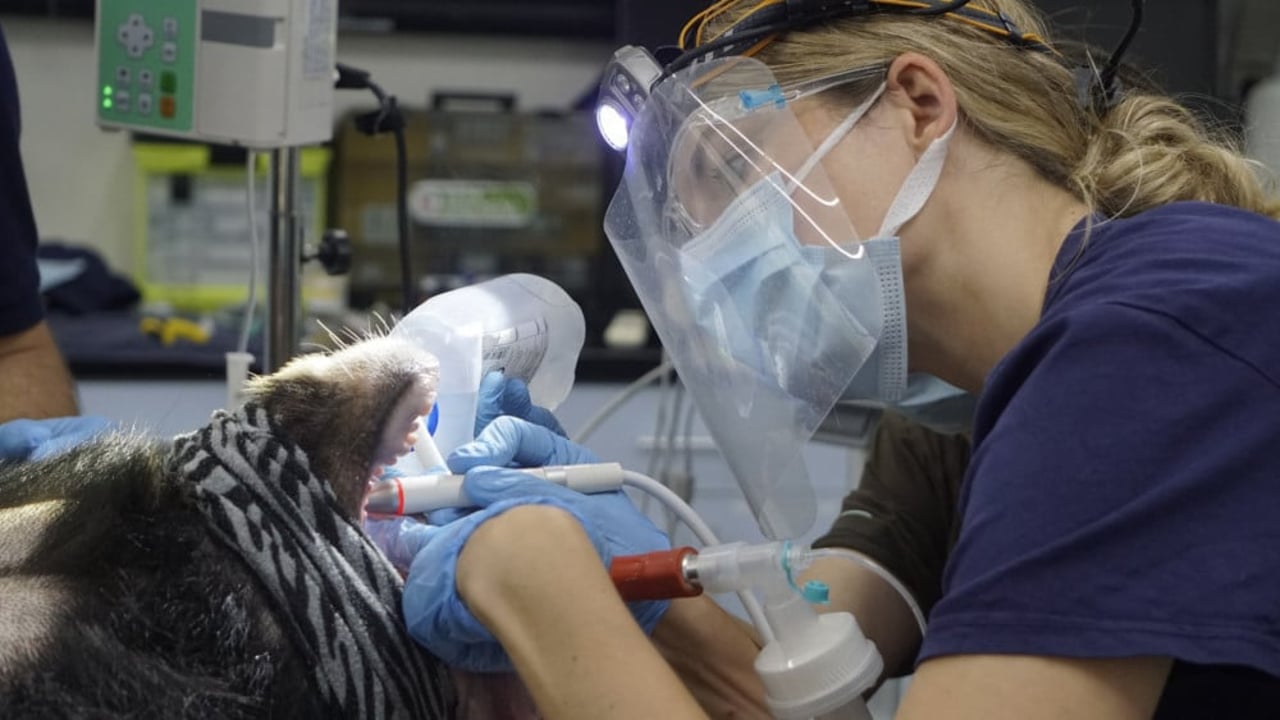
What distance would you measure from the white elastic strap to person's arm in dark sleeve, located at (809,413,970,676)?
1.22ft

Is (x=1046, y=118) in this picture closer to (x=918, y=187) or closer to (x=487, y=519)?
(x=918, y=187)

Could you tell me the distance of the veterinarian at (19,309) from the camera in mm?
1709

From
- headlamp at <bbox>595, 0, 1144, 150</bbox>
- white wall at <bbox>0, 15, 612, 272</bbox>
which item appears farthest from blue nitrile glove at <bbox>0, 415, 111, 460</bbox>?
white wall at <bbox>0, 15, 612, 272</bbox>

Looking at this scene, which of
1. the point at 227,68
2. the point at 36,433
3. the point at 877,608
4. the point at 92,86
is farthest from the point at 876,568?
the point at 92,86

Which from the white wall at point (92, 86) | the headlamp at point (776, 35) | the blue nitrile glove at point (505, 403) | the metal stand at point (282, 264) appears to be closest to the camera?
the blue nitrile glove at point (505, 403)

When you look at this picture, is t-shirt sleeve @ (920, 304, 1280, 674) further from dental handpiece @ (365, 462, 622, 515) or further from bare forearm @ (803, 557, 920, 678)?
bare forearm @ (803, 557, 920, 678)

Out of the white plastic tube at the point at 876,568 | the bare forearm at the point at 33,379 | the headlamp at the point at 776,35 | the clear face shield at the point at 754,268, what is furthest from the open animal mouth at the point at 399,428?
the bare forearm at the point at 33,379

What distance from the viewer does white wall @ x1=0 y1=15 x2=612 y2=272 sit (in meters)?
4.56

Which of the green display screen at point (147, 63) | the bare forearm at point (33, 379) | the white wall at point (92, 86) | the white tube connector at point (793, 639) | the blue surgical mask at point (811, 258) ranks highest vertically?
the blue surgical mask at point (811, 258)

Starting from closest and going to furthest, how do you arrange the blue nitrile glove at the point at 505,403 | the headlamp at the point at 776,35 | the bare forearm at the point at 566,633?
the bare forearm at the point at 566,633 → the blue nitrile glove at the point at 505,403 → the headlamp at the point at 776,35

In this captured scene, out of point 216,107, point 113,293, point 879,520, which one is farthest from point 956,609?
point 113,293

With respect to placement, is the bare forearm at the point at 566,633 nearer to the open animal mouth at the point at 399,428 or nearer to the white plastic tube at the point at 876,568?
the open animal mouth at the point at 399,428

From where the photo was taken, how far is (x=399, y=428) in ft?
2.97

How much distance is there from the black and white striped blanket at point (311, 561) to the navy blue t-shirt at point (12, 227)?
0.99 meters
